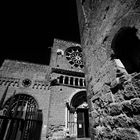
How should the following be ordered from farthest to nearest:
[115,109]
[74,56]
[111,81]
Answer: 1. [74,56]
2. [111,81]
3. [115,109]

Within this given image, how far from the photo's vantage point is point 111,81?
152cm

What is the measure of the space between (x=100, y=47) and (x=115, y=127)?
4.49 ft

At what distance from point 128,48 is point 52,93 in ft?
32.0

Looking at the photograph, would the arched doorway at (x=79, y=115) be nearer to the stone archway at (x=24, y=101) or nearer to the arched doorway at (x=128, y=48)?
the stone archway at (x=24, y=101)

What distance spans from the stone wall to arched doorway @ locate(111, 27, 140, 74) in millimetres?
69

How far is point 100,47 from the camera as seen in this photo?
1953 mm

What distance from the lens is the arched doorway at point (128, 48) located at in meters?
1.24

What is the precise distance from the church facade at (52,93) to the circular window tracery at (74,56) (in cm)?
14

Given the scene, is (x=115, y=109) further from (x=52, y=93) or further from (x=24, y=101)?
(x=24, y=101)

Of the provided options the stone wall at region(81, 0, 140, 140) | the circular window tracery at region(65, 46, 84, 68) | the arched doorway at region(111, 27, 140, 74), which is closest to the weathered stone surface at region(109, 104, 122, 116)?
the stone wall at region(81, 0, 140, 140)

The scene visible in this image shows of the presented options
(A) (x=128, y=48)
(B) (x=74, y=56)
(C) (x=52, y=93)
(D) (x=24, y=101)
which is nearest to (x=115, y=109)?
(A) (x=128, y=48)

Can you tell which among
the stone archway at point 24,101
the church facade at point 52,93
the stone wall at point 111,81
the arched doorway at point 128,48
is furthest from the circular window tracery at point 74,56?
the arched doorway at point 128,48

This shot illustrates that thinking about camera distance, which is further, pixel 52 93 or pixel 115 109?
pixel 52 93

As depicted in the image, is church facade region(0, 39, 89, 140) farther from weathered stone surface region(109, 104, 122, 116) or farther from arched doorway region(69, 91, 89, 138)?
weathered stone surface region(109, 104, 122, 116)
